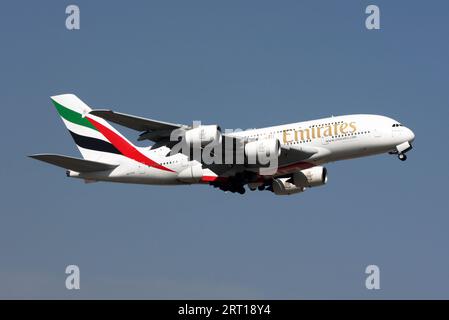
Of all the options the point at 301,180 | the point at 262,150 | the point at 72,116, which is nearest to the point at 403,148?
the point at 301,180

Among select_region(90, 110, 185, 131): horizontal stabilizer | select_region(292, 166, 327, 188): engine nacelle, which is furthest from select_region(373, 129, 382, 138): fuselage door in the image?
select_region(90, 110, 185, 131): horizontal stabilizer

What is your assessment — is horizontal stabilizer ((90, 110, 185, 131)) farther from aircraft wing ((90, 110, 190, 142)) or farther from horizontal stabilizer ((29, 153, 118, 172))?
horizontal stabilizer ((29, 153, 118, 172))

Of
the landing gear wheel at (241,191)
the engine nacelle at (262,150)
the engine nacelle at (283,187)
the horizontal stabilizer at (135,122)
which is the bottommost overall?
the landing gear wheel at (241,191)

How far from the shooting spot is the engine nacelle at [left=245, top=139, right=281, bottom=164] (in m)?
47.0

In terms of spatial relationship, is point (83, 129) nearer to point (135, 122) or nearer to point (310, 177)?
point (135, 122)

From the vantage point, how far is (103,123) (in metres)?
54.1

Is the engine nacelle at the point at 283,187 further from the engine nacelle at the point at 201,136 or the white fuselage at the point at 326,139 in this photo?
the engine nacelle at the point at 201,136

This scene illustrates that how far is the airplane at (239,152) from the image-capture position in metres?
46.0

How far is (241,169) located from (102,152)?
9.25 m

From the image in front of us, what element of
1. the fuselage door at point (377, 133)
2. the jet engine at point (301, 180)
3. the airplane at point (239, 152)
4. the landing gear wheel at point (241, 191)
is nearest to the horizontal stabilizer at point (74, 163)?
the airplane at point (239, 152)

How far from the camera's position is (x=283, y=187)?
174 feet

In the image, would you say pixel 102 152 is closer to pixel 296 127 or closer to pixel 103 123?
pixel 103 123

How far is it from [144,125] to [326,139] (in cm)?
1019

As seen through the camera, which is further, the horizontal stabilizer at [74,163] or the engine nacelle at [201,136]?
the horizontal stabilizer at [74,163]
